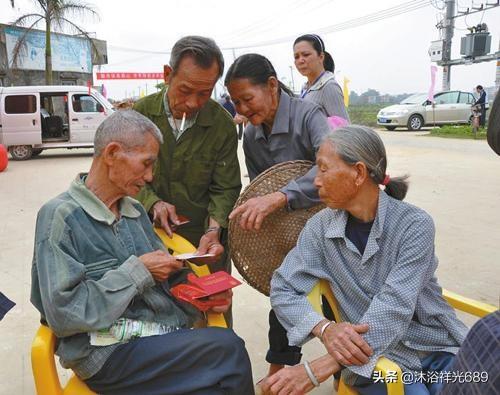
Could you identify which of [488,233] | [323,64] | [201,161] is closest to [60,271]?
[201,161]

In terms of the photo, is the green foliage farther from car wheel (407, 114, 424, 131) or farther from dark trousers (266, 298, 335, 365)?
dark trousers (266, 298, 335, 365)

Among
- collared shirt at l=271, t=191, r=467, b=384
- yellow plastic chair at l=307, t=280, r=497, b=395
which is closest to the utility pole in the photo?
yellow plastic chair at l=307, t=280, r=497, b=395

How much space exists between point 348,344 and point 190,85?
117 centimetres

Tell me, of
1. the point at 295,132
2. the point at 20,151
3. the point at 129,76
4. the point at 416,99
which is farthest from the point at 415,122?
the point at 295,132

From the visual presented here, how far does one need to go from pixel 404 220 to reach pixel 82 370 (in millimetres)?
1178

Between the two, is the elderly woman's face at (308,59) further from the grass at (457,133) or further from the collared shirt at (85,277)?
the grass at (457,133)

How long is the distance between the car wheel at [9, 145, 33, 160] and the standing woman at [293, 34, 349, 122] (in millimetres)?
9856

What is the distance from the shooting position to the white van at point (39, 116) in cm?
1123

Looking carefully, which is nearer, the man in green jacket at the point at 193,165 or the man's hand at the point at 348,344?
the man's hand at the point at 348,344

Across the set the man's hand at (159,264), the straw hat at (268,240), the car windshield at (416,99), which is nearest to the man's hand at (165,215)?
the straw hat at (268,240)

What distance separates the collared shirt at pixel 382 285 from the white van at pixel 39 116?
1056 cm

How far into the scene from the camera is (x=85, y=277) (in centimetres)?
153

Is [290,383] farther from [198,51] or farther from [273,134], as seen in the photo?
[198,51]

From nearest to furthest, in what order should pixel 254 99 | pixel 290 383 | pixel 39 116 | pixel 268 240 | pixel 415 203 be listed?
pixel 290 383 < pixel 254 99 < pixel 268 240 < pixel 415 203 < pixel 39 116
